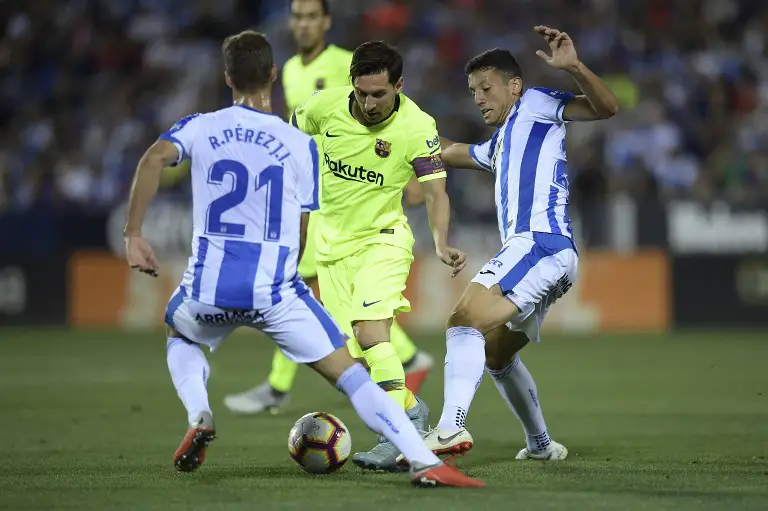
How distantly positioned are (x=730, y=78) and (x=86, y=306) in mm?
10089

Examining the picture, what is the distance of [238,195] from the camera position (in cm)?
580

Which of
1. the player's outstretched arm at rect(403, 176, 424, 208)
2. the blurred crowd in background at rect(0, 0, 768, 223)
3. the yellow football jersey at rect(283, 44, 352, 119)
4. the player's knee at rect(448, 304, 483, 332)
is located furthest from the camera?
the blurred crowd in background at rect(0, 0, 768, 223)

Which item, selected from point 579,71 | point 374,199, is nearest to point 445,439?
point 374,199

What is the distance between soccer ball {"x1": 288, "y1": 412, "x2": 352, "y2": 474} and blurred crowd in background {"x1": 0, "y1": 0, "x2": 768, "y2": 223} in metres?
10.8

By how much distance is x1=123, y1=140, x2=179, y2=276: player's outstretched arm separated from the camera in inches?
220

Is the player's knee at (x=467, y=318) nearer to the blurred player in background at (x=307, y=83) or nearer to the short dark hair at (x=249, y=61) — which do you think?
the short dark hair at (x=249, y=61)

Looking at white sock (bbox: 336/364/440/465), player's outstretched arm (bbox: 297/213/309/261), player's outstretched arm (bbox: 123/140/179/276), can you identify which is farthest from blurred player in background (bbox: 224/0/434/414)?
player's outstretched arm (bbox: 123/140/179/276)

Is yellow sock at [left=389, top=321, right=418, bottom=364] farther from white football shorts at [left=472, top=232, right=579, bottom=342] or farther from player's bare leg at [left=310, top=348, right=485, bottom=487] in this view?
player's bare leg at [left=310, top=348, right=485, bottom=487]

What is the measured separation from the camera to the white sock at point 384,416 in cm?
562

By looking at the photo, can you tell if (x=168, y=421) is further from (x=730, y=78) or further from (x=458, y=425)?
Result: (x=730, y=78)

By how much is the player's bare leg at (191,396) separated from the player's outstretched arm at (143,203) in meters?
0.60

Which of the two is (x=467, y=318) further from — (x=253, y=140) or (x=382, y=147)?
(x=253, y=140)

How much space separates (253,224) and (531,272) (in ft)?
5.02

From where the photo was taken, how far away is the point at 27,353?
575 inches
